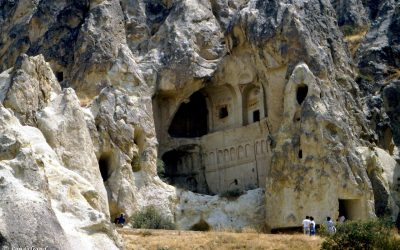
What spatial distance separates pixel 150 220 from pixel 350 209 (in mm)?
8085

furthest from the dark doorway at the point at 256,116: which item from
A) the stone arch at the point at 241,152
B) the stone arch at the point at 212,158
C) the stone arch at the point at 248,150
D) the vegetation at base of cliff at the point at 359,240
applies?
the vegetation at base of cliff at the point at 359,240

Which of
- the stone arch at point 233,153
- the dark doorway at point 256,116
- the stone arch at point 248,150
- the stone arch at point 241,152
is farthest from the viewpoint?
the dark doorway at point 256,116

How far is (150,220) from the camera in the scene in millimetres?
30578

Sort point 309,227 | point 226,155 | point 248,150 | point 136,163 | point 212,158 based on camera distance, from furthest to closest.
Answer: point 212,158
point 226,155
point 248,150
point 136,163
point 309,227

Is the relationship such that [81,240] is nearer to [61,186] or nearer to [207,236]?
[61,186]

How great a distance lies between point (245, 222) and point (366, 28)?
22.5 meters

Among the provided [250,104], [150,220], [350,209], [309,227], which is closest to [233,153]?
[250,104]

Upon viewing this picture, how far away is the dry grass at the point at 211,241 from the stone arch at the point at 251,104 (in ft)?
42.7

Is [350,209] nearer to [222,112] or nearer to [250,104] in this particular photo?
[250,104]

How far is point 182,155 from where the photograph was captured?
128 feet

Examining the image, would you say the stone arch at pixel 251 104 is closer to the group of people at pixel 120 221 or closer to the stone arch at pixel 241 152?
the stone arch at pixel 241 152

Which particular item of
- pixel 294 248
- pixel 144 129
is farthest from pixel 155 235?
pixel 144 129

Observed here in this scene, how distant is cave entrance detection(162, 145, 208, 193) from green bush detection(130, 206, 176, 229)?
19.7 ft

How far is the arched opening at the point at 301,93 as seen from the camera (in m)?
34.1
